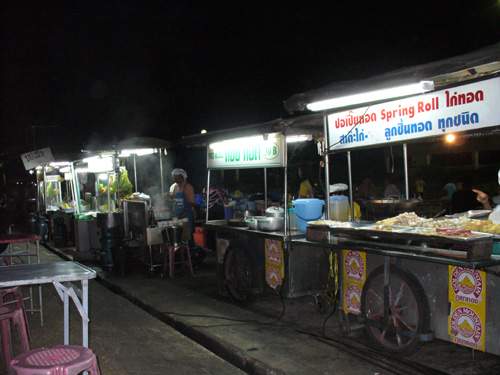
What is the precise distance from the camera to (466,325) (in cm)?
459

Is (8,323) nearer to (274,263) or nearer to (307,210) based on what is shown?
(274,263)

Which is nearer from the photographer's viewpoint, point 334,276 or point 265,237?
point 334,276

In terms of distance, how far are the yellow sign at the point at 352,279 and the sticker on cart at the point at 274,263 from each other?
3.72 ft

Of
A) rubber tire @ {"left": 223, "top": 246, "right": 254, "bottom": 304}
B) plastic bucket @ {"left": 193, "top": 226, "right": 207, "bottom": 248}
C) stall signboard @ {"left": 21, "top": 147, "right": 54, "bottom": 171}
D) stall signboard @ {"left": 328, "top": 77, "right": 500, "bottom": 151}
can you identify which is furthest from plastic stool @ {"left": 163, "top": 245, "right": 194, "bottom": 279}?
stall signboard @ {"left": 21, "top": 147, "right": 54, "bottom": 171}

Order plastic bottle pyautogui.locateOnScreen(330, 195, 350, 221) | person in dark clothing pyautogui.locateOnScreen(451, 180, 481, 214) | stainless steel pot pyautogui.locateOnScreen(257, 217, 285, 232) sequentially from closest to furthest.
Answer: plastic bottle pyautogui.locateOnScreen(330, 195, 350, 221) < stainless steel pot pyautogui.locateOnScreen(257, 217, 285, 232) < person in dark clothing pyautogui.locateOnScreen(451, 180, 481, 214)

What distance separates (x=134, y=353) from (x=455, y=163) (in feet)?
59.2

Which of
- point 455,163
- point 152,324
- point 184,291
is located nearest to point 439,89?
point 152,324

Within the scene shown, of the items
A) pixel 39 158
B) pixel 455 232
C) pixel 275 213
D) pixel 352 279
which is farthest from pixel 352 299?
pixel 39 158

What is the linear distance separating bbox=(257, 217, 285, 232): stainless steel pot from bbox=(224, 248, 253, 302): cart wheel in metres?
0.74

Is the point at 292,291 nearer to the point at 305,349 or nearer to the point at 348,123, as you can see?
the point at 305,349

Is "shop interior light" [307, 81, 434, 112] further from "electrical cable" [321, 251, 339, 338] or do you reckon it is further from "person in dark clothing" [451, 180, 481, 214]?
"person in dark clothing" [451, 180, 481, 214]

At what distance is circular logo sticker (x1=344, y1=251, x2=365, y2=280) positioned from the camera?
578 centimetres

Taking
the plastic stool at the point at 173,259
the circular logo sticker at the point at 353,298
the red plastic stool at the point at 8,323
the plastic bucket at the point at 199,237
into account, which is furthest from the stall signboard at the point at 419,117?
the plastic bucket at the point at 199,237

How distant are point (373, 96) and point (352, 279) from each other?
7.00 feet
